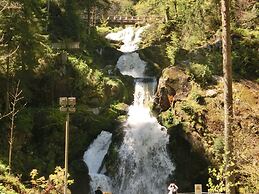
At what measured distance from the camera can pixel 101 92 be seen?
2994cm

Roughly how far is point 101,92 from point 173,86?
20.0ft

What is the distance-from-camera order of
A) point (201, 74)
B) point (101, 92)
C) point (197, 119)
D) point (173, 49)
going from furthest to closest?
point (173, 49), point (101, 92), point (201, 74), point (197, 119)

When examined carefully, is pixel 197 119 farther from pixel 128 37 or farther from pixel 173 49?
pixel 128 37

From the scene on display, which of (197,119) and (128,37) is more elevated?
(128,37)

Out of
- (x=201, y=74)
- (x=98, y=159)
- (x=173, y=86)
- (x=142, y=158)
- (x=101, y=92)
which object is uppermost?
(x=201, y=74)

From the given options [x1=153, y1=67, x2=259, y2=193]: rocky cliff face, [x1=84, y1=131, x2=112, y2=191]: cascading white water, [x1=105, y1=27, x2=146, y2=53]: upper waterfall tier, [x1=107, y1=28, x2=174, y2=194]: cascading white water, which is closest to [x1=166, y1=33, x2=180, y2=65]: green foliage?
[x1=153, y1=67, x2=259, y2=193]: rocky cliff face

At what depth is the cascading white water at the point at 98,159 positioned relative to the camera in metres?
23.0

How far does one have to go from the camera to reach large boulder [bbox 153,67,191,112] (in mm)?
26172

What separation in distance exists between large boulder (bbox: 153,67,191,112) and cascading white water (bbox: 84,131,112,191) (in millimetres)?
4491

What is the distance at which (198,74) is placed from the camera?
86.7ft

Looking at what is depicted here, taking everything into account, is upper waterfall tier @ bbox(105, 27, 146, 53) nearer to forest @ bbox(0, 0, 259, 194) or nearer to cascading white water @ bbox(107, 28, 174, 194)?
forest @ bbox(0, 0, 259, 194)

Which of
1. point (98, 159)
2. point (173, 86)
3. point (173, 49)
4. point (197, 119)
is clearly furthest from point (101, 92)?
point (197, 119)

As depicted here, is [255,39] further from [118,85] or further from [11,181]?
[11,181]

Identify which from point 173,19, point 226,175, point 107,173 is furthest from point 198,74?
point 226,175
